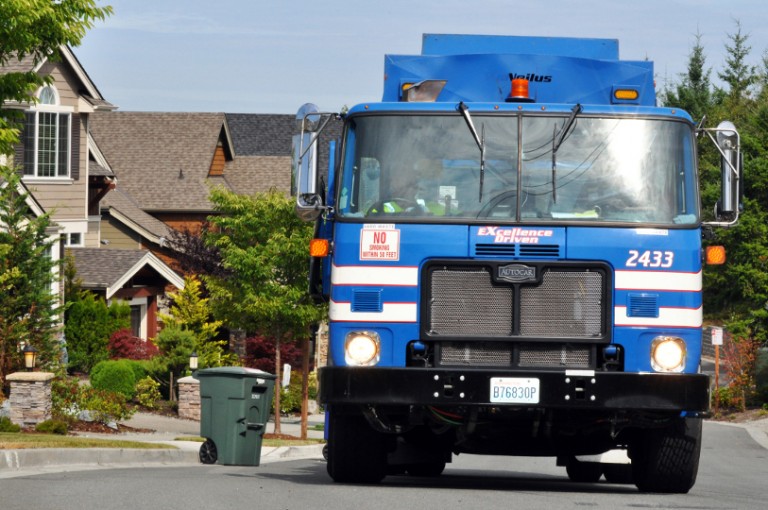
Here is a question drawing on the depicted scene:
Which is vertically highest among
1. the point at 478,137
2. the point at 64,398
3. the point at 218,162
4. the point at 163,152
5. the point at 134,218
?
Answer: the point at 163,152

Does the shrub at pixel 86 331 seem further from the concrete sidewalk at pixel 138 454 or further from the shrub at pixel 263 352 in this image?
the shrub at pixel 263 352

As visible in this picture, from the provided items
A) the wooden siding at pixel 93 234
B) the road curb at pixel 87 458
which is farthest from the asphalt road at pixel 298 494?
the wooden siding at pixel 93 234

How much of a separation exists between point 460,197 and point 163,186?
129ft

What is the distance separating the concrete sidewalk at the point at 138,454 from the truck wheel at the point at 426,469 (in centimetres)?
373

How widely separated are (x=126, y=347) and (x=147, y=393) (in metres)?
3.16

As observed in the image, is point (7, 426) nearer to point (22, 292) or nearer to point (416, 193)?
point (22, 292)

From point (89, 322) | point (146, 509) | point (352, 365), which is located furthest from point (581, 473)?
point (89, 322)

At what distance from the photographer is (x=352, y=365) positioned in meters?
10.1

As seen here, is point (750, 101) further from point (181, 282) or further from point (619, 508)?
point (619, 508)

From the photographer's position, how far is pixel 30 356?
967 inches

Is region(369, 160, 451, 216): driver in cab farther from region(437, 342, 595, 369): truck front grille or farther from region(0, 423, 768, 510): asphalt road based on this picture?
region(0, 423, 768, 510): asphalt road

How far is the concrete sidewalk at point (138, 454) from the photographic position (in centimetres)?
1422

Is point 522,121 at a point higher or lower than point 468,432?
higher

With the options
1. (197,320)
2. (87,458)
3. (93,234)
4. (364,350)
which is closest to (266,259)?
(197,320)
